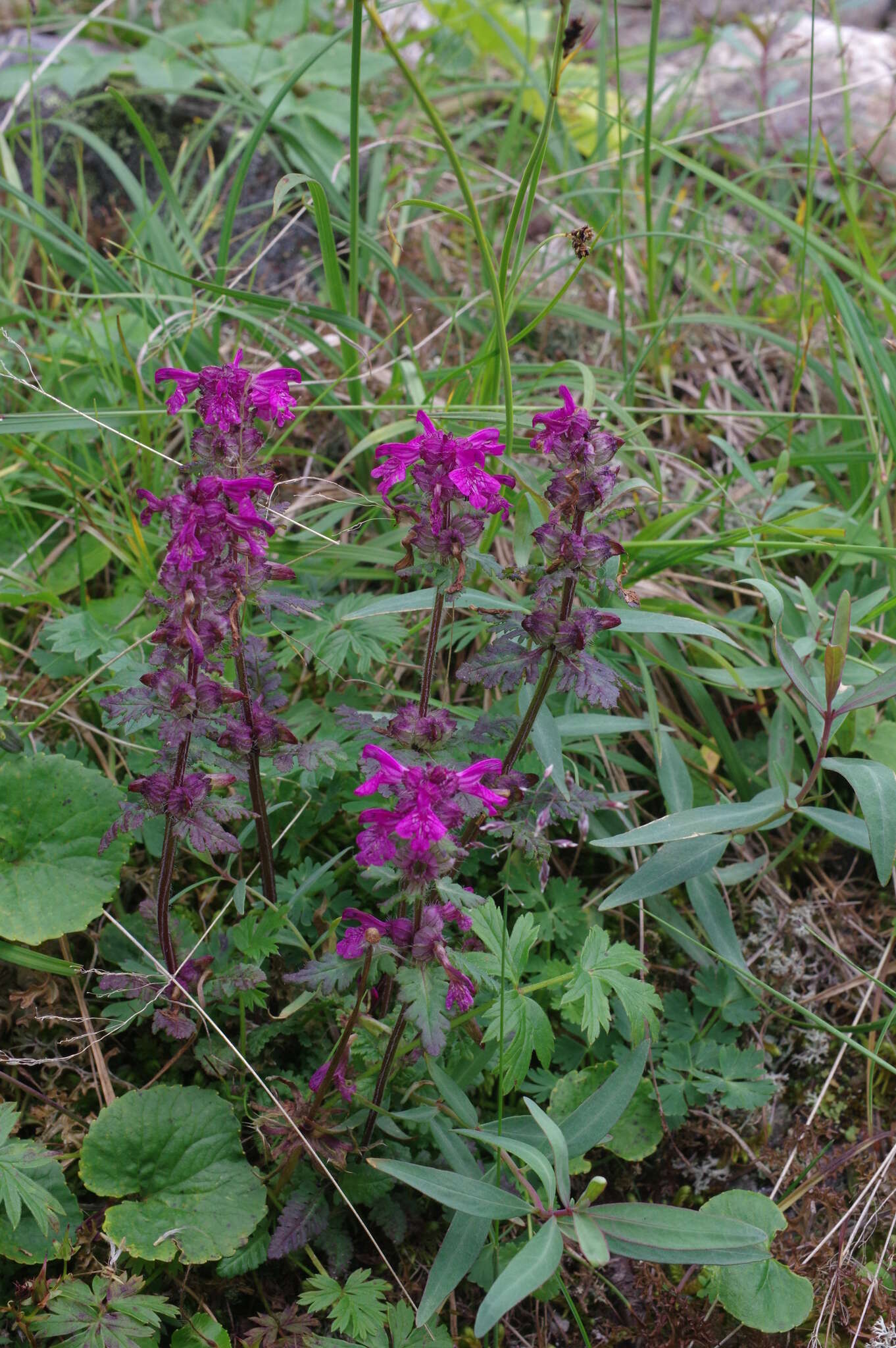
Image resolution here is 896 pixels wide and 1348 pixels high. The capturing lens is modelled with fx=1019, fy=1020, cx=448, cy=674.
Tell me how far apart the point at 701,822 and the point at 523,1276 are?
36.2 inches

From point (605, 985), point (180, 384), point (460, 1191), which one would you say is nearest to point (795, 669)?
point (605, 985)

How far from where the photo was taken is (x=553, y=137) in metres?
3.77

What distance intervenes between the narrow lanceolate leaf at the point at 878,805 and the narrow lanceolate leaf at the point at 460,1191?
0.91 m

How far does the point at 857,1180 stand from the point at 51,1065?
1.71 metres

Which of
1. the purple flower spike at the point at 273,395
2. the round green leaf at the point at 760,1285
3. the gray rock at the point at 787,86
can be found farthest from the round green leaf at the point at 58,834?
the gray rock at the point at 787,86

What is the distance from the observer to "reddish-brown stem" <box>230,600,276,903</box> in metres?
1.75

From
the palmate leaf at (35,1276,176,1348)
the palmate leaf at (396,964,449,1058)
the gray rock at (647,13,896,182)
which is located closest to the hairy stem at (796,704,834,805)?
the palmate leaf at (396,964,449,1058)

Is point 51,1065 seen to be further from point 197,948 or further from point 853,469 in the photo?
point 853,469

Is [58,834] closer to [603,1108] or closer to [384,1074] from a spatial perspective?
[384,1074]

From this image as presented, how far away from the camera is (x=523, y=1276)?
4.77ft

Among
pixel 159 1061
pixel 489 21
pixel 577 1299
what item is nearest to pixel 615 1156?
pixel 577 1299

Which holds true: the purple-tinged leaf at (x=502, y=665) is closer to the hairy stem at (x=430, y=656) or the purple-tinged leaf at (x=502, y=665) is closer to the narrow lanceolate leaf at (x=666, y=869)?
the hairy stem at (x=430, y=656)

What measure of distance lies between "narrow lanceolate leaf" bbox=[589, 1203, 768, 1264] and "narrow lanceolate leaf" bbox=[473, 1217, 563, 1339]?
0.10 meters

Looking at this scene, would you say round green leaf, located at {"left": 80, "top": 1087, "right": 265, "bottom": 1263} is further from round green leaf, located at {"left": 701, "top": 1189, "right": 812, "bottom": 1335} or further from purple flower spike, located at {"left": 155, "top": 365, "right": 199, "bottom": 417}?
purple flower spike, located at {"left": 155, "top": 365, "right": 199, "bottom": 417}
